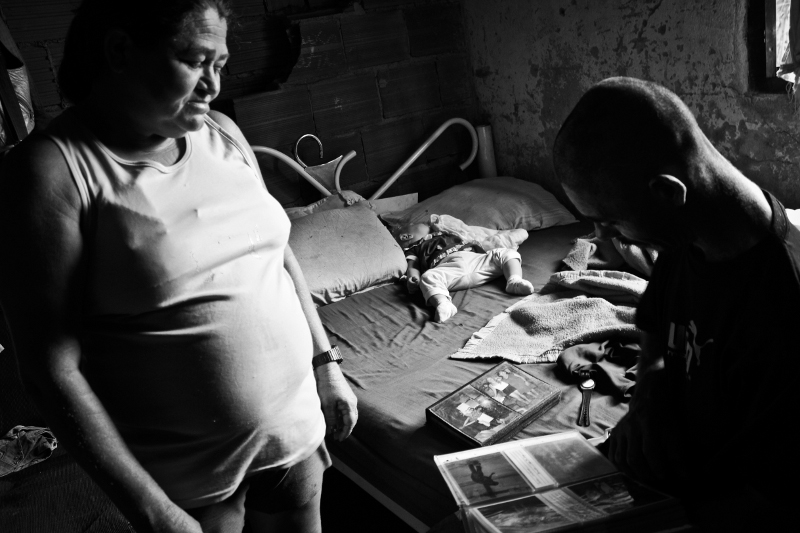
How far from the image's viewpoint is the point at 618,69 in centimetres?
278

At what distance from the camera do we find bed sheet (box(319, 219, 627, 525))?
1588 millimetres

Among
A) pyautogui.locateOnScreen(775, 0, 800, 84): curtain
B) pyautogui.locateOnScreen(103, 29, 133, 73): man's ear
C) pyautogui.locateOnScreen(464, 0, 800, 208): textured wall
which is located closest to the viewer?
pyautogui.locateOnScreen(103, 29, 133, 73): man's ear

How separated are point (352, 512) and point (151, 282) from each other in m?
1.38

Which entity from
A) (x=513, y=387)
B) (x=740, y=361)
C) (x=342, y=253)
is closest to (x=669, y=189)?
(x=740, y=361)

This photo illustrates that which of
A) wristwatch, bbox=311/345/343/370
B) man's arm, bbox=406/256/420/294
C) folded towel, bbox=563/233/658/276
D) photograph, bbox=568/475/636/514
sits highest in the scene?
wristwatch, bbox=311/345/343/370

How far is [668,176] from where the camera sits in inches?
31.2

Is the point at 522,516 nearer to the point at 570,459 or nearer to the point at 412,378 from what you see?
the point at 570,459

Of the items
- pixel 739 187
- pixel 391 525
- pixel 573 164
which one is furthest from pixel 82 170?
pixel 391 525

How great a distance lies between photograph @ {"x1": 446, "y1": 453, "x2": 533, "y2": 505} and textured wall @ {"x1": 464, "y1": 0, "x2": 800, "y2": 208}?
1.86 meters

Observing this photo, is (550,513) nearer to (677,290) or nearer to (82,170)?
(677,290)

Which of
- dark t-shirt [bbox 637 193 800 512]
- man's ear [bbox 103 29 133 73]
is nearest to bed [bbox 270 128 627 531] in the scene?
dark t-shirt [bbox 637 193 800 512]

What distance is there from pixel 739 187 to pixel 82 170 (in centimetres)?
88

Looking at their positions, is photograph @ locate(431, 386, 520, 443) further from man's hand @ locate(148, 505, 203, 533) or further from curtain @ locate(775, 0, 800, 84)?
curtain @ locate(775, 0, 800, 84)

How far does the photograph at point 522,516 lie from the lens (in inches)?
35.9
